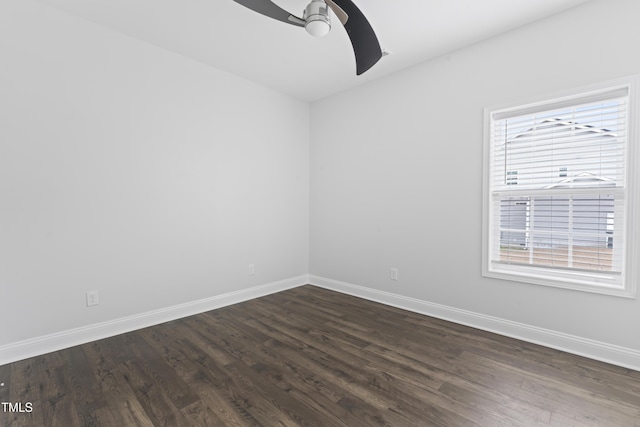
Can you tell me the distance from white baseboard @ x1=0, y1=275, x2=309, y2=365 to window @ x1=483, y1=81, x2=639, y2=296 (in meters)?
2.73

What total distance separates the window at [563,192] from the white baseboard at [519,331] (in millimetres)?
406

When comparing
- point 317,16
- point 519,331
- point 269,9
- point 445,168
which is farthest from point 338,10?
point 519,331

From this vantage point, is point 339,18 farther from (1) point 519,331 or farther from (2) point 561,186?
(1) point 519,331

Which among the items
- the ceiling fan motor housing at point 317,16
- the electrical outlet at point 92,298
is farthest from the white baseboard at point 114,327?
the ceiling fan motor housing at point 317,16

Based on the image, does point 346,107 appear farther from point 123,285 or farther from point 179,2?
point 123,285

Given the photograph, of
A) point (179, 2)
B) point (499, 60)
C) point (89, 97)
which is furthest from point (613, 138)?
point (89, 97)

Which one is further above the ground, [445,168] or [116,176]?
[445,168]

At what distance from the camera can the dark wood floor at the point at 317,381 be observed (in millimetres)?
1624

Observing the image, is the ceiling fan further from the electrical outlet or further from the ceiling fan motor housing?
the electrical outlet

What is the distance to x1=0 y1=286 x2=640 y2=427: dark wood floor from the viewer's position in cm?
162

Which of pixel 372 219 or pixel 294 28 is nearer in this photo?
pixel 294 28

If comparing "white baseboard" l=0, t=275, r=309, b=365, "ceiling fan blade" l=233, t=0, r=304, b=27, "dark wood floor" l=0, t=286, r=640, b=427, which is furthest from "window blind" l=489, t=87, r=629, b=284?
"white baseboard" l=0, t=275, r=309, b=365

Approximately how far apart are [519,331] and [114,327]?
356cm

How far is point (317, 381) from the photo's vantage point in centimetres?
195
